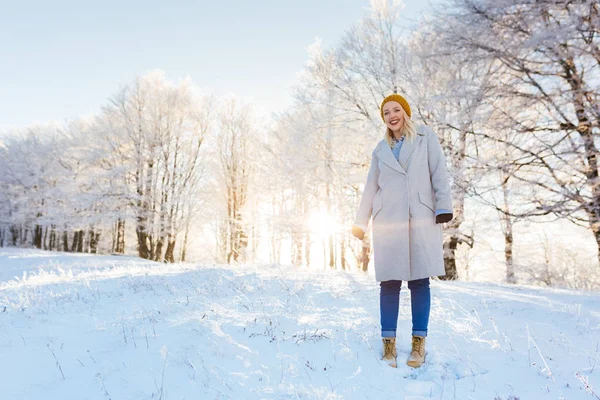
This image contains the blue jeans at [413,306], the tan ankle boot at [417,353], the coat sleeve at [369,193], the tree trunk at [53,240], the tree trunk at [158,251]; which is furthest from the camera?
the tree trunk at [53,240]

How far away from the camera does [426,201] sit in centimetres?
294

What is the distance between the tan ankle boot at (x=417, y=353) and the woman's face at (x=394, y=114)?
69.6 inches

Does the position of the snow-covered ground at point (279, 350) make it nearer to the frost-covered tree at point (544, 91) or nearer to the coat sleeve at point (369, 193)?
the coat sleeve at point (369, 193)

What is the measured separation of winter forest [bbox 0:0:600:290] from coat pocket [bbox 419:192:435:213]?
4600mm

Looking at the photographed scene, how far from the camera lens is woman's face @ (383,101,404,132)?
10.2 feet

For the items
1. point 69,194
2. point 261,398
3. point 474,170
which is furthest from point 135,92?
point 261,398

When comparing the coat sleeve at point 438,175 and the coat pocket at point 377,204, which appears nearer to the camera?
the coat sleeve at point 438,175

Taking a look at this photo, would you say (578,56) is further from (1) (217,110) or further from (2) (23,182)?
(2) (23,182)

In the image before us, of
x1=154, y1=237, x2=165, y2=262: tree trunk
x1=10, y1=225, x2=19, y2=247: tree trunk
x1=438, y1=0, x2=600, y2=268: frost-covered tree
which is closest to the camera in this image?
x1=438, y1=0, x2=600, y2=268: frost-covered tree

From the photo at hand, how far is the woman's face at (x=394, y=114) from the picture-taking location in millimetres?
3111

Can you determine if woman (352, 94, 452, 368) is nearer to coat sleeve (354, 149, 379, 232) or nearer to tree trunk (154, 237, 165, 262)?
coat sleeve (354, 149, 379, 232)

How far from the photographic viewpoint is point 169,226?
2100 cm

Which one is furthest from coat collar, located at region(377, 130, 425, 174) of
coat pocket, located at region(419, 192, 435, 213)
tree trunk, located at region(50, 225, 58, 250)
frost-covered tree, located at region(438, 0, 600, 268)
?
tree trunk, located at region(50, 225, 58, 250)

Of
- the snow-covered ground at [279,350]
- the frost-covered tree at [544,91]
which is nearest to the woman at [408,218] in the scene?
the snow-covered ground at [279,350]
